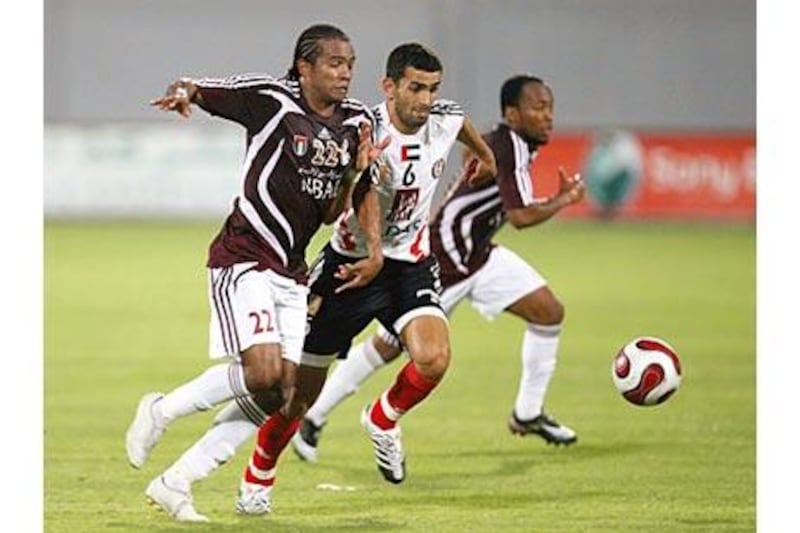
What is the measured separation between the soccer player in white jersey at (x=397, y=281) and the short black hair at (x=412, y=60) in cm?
10

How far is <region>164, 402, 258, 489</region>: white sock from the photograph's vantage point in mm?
8258

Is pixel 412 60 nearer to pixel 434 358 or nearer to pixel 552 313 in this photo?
pixel 434 358

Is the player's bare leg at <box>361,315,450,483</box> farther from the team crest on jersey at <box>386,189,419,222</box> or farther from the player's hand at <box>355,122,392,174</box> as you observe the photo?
the player's hand at <box>355,122,392,174</box>

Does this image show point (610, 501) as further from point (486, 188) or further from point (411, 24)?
point (411, 24)

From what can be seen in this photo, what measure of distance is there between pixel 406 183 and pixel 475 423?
2.91 metres

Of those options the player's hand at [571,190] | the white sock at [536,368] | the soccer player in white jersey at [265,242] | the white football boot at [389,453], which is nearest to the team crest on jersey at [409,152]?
the soccer player in white jersey at [265,242]

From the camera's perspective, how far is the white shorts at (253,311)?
817 centimetres

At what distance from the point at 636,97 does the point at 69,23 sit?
9024 mm

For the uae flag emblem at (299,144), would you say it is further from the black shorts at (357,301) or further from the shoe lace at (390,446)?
the shoe lace at (390,446)

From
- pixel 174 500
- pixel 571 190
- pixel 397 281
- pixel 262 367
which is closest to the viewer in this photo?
pixel 262 367

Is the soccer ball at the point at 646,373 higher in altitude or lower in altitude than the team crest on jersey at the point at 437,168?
lower

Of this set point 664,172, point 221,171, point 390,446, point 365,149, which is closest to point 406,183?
point 365,149

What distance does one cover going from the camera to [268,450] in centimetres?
869

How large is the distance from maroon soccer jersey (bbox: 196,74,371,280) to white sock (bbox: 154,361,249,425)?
0.44 m
